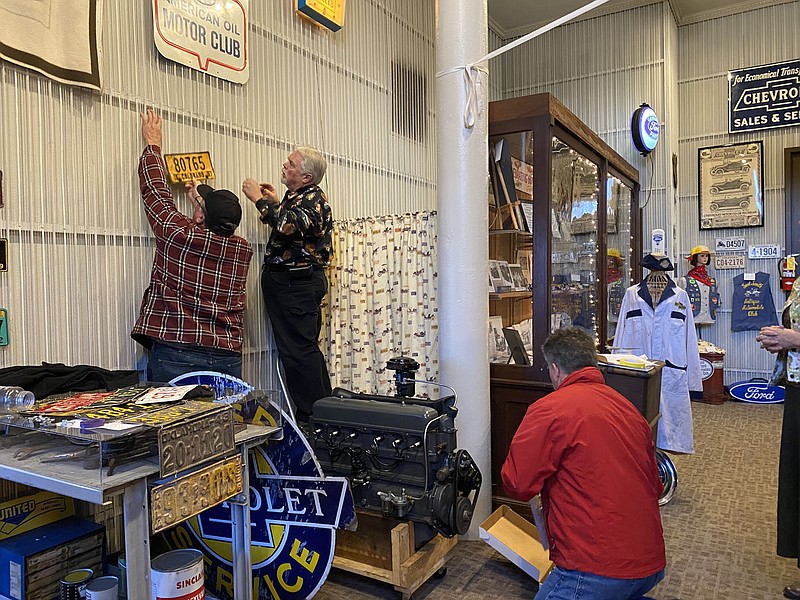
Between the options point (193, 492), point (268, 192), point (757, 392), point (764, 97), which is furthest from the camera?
point (764, 97)

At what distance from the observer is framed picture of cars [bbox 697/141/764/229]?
7426 millimetres

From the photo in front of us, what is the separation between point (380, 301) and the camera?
384 centimetres

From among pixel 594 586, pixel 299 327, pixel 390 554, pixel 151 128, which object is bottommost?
pixel 390 554

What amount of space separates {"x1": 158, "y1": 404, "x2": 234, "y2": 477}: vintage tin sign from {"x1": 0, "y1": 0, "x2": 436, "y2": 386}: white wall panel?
4.04 feet

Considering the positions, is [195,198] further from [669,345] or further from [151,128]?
[669,345]

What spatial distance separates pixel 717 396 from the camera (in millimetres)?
7027

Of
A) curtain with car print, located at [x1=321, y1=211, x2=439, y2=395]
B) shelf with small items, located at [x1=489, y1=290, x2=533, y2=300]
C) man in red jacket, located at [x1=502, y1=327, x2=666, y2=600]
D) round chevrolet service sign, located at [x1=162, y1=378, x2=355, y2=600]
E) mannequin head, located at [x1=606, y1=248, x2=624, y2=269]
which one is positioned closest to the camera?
man in red jacket, located at [x1=502, y1=327, x2=666, y2=600]

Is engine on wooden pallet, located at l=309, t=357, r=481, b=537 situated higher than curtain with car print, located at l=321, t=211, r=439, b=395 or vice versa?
curtain with car print, located at l=321, t=211, r=439, b=395

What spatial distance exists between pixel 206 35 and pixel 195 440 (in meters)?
2.46

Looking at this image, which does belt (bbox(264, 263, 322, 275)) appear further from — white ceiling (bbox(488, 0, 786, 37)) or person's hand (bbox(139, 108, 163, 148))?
white ceiling (bbox(488, 0, 786, 37))

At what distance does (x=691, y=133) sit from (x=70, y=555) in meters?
7.75

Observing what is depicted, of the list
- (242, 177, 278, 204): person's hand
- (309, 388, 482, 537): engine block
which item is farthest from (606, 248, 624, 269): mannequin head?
(309, 388, 482, 537): engine block

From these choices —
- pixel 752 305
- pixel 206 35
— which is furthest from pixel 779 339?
pixel 752 305

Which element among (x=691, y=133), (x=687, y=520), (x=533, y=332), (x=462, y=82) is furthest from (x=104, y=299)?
(x=691, y=133)
